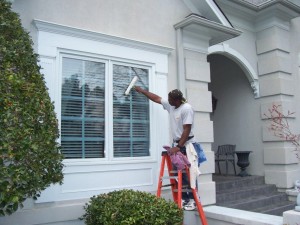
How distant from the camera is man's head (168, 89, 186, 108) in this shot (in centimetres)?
488

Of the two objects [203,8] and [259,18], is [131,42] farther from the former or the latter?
[259,18]

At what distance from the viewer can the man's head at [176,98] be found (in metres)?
4.88

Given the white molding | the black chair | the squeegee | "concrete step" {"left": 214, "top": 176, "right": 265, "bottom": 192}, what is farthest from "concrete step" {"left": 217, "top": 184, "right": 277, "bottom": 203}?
the squeegee


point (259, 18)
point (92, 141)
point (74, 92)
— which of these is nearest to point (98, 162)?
point (92, 141)

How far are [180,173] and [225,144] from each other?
14.8 ft

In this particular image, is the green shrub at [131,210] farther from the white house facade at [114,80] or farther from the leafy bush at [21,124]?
the leafy bush at [21,124]

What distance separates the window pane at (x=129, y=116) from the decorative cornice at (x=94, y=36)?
0.37m

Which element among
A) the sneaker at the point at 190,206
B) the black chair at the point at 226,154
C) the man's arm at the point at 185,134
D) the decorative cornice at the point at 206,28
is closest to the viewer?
the man's arm at the point at 185,134

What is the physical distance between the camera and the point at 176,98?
495cm

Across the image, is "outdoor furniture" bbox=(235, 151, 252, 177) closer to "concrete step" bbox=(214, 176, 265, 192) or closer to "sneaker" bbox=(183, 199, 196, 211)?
"concrete step" bbox=(214, 176, 265, 192)

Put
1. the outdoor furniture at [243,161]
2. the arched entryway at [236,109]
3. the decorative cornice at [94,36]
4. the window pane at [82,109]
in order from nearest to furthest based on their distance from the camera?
the decorative cornice at [94,36]
the window pane at [82,109]
the outdoor furniture at [243,161]
the arched entryway at [236,109]

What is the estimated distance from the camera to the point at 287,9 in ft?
26.2

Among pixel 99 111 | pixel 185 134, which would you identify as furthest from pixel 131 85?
pixel 185 134

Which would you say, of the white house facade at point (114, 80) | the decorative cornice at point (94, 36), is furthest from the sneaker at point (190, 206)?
the decorative cornice at point (94, 36)
